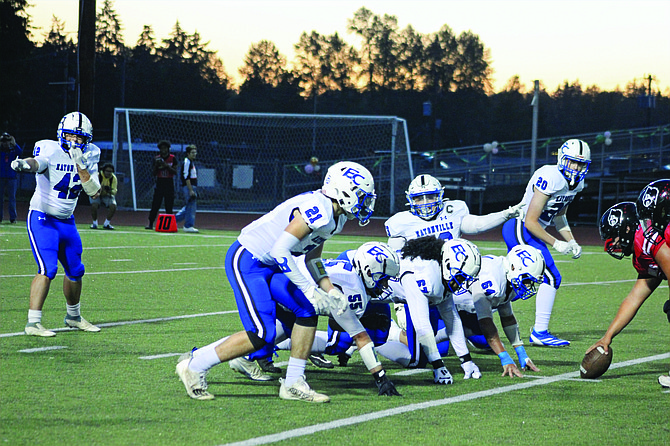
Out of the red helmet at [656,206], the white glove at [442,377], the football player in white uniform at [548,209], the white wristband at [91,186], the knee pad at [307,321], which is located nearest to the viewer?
the knee pad at [307,321]

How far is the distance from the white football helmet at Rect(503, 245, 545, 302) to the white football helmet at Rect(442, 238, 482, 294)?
65cm

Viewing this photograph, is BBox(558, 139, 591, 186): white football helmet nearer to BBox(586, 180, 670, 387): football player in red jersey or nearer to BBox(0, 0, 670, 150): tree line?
BBox(586, 180, 670, 387): football player in red jersey

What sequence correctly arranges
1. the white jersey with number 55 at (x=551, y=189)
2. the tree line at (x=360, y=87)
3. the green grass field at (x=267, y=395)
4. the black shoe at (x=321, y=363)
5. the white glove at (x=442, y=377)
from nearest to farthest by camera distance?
the green grass field at (x=267, y=395) < the white glove at (x=442, y=377) < the black shoe at (x=321, y=363) < the white jersey with number 55 at (x=551, y=189) < the tree line at (x=360, y=87)

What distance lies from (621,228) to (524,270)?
752 mm

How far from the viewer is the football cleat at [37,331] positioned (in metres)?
7.47

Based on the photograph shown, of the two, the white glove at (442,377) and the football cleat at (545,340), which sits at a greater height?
the white glove at (442,377)

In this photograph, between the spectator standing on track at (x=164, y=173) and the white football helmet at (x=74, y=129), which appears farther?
the spectator standing on track at (x=164, y=173)

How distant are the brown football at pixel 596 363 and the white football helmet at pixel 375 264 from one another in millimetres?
1572

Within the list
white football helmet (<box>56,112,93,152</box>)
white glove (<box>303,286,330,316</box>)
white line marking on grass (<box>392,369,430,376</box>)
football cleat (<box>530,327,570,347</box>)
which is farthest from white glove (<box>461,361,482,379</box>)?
white football helmet (<box>56,112,93,152</box>)

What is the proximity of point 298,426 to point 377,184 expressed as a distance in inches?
892

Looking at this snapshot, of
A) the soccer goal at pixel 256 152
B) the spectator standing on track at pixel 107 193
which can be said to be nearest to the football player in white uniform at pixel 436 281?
the spectator standing on track at pixel 107 193

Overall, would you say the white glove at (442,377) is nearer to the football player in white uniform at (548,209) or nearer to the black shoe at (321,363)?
the black shoe at (321,363)

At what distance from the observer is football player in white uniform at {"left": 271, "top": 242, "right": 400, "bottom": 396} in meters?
5.62

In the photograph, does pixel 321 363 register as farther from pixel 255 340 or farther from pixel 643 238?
pixel 643 238
